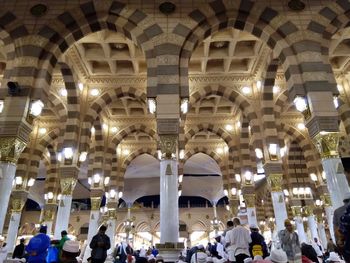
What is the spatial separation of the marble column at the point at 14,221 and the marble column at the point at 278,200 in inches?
354

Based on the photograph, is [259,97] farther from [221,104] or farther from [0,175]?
[0,175]

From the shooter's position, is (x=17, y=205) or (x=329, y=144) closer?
(x=329, y=144)

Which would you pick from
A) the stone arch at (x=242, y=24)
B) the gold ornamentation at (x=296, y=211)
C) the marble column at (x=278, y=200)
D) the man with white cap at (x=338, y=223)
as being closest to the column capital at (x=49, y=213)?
the stone arch at (x=242, y=24)

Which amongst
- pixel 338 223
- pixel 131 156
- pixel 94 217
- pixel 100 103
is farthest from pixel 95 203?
pixel 338 223

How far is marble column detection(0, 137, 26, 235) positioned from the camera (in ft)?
23.1

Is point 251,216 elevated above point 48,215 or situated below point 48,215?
below

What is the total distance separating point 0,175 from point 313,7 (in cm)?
949

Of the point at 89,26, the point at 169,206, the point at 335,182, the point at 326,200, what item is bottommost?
the point at 169,206

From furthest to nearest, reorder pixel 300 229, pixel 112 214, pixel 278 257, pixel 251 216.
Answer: pixel 112 214 → pixel 251 216 → pixel 300 229 → pixel 278 257

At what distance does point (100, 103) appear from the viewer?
12898 millimetres

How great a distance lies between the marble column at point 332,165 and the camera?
7066mm

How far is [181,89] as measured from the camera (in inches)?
321

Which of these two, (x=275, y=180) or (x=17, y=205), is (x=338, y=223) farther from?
(x=17, y=205)

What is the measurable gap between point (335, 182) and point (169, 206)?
3934 millimetres
